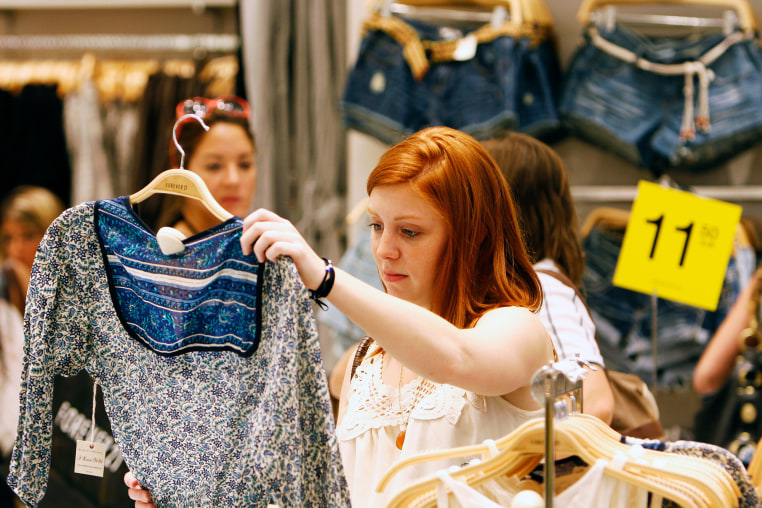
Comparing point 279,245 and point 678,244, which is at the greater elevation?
point 279,245

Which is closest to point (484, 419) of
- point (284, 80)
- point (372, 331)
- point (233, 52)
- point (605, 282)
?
point (372, 331)

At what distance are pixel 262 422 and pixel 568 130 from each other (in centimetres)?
196

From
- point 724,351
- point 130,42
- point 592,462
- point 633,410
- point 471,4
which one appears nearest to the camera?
point 592,462

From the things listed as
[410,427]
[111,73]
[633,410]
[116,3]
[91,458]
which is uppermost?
[116,3]

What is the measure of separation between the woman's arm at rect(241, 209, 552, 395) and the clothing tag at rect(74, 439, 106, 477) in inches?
19.4

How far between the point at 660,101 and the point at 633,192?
32 centimetres

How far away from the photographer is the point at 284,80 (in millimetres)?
3125

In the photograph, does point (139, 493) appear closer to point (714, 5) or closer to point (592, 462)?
point (592, 462)

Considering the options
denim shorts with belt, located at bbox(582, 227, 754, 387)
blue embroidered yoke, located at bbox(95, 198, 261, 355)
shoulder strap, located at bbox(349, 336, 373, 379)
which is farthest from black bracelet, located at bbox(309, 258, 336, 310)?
denim shorts with belt, located at bbox(582, 227, 754, 387)

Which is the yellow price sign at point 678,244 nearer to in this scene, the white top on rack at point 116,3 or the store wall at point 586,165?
the store wall at point 586,165

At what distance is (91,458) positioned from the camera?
1.42 m

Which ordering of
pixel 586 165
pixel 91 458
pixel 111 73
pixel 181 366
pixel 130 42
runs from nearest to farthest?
pixel 181 366, pixel 91 458, pixel 586 165, pixel 111 73, pixel 130 42

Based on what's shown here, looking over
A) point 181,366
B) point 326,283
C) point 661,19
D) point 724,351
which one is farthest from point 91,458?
point 661,19

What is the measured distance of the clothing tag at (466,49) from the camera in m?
2.79
